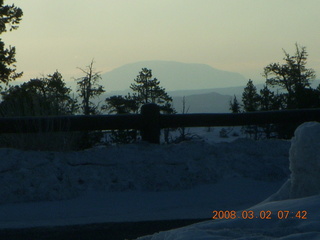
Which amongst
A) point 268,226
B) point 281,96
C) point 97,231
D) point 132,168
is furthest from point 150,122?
point 281,96

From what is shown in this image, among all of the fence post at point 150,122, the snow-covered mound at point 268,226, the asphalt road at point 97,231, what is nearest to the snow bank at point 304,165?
the snow-covered mound at point 268,226

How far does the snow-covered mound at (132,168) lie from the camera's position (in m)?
7.26

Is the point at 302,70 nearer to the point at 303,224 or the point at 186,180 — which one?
the point at 186,180

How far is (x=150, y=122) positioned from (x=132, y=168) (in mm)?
1269

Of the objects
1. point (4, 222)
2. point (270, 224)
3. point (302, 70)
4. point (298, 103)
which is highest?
point (302, 70)

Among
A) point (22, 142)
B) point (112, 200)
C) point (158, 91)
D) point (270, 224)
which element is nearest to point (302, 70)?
point (158, 91)

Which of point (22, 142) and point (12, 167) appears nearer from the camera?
point (12, 167)

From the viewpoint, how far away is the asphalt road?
214 inches

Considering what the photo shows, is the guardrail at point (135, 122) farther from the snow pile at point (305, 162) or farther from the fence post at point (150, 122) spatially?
the snow pile at point (305, 162)

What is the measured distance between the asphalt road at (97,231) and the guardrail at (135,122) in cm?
307

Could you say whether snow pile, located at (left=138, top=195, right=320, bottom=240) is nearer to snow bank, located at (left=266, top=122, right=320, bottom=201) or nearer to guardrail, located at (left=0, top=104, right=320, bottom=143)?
snow bank, located at (left=266, top=122, right=320, bottom=201)

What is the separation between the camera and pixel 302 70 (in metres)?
33.6

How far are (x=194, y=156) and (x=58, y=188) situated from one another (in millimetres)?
1922
